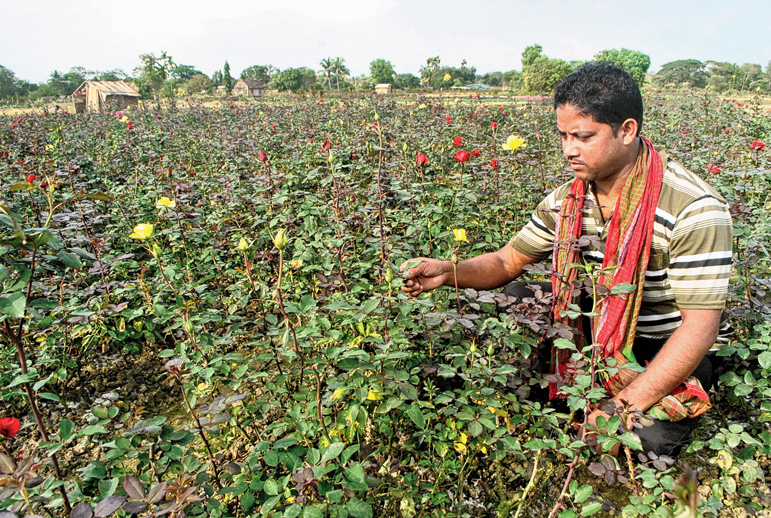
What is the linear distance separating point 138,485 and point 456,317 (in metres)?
0.95

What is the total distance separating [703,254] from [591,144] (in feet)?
1.72

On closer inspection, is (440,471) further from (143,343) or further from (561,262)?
(143,343)

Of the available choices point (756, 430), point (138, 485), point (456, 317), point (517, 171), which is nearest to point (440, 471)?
point (456, 317)

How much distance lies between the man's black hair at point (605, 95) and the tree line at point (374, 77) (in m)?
10.9

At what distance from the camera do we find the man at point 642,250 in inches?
59.8

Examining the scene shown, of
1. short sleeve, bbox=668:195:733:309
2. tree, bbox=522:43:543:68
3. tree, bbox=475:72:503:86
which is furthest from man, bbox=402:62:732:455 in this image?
tree, bbox=475:72:503:86

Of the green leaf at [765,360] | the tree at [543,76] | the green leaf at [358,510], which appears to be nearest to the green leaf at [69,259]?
the green leaf at [358,510]

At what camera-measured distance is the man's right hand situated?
174 cm

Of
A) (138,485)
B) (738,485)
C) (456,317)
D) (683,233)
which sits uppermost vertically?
(683,233)

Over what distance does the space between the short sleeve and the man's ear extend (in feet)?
1.01

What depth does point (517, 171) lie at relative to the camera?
397 centimetres

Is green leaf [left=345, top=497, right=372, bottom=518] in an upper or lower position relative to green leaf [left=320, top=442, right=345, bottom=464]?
lower

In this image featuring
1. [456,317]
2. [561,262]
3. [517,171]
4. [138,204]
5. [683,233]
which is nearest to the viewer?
[456,317]

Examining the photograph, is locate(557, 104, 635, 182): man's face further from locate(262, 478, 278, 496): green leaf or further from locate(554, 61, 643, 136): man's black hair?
locate(262, 478, 278, 496): green leaf
